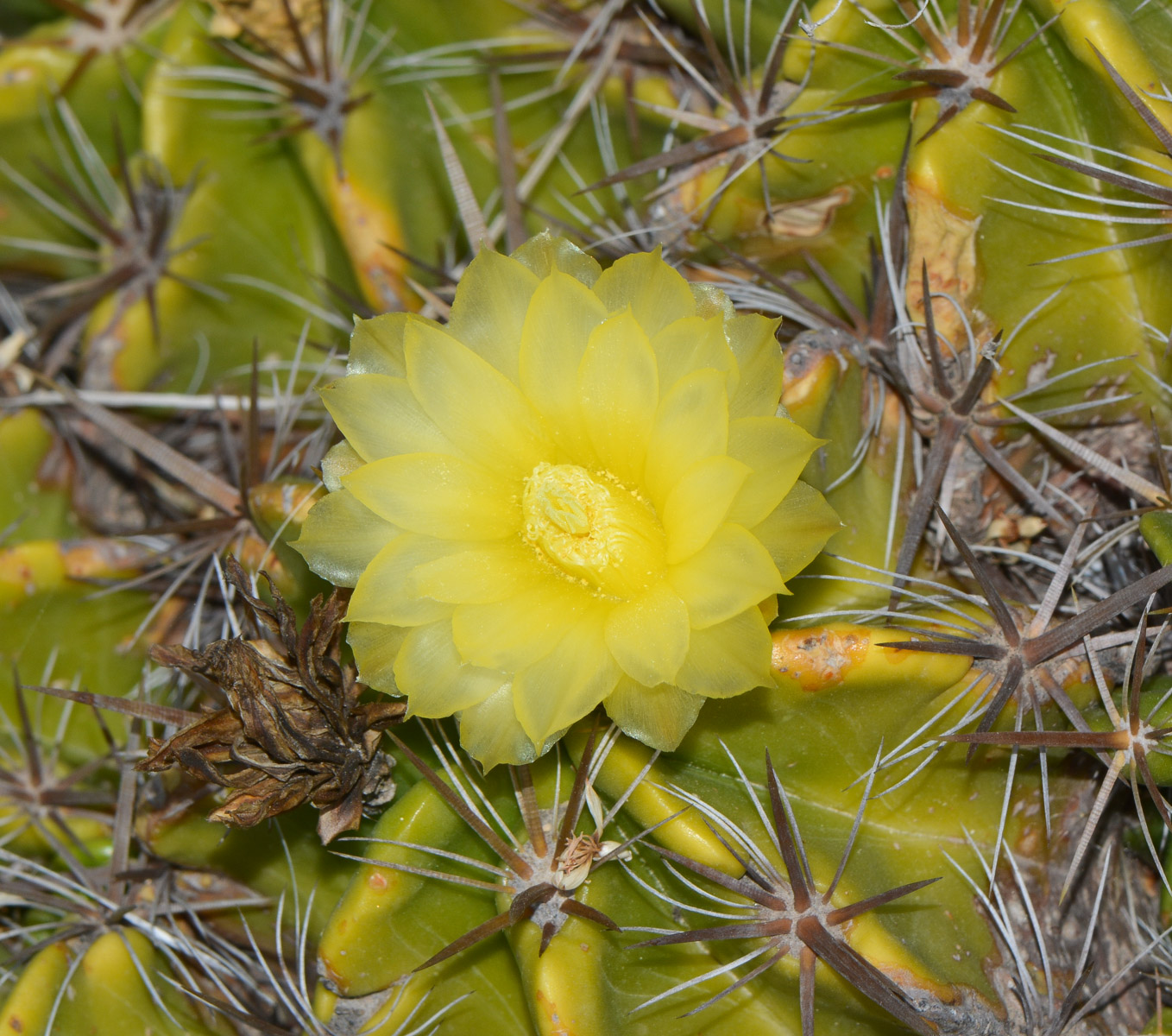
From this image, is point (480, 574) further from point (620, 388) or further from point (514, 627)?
point (620, 388)

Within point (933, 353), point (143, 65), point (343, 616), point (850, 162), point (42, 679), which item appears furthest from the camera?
point (143, 65)

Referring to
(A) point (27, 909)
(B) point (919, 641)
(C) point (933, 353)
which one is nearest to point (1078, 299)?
(C) point (933, 353)

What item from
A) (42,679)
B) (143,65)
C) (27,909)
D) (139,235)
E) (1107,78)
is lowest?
→ (27,909)

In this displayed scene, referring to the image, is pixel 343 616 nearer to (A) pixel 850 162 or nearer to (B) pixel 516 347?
(B) pixel 516 347

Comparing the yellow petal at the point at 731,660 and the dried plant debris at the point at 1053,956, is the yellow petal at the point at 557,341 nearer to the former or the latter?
the yellow petal at the point at 731,660

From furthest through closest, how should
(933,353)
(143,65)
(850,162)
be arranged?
(143,65) → (850,162) → (933,353)

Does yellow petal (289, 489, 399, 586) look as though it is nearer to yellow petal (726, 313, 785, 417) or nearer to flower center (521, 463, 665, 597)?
flower center (521, 463, 665, 597)

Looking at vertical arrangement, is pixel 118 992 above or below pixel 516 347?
below
